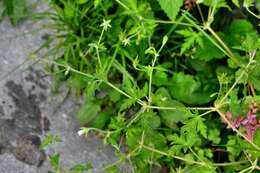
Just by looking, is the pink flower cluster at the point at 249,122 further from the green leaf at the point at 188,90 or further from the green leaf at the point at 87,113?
the green leaf at the point at 87,113

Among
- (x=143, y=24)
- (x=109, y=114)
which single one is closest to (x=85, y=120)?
(x=109, y=114)

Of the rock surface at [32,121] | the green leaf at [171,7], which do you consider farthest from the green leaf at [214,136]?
the green leaf at [171,7]

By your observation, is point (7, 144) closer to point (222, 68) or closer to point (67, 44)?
point (67, 44)

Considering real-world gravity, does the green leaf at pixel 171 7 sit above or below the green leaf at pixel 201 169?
above

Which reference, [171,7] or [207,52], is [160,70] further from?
[207,52]

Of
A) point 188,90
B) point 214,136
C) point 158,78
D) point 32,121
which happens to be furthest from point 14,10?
point 214,136

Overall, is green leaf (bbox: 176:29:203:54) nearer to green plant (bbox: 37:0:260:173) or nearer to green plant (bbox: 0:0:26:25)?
green plant (bbox: 37:0:260:173)

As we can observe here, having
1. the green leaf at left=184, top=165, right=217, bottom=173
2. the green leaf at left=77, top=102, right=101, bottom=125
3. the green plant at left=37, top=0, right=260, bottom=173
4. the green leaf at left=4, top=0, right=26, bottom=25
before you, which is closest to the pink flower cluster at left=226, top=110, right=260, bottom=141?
the green plant at left=37, top=0, right=260, bottom=173
